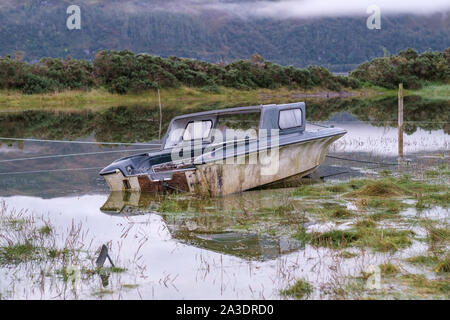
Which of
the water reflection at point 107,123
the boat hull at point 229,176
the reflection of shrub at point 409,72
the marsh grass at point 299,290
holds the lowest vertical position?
the marsh grass at point 299,290

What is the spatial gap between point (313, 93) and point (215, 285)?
195ft

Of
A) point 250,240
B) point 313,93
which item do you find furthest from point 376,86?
point 250,240

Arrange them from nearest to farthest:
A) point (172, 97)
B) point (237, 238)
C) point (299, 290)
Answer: point (299, 290) < point (237, 238) < point (172, 97)

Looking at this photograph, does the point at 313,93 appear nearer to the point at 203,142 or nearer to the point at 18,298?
the point at 203,142

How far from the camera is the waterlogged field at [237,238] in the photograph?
6.93 m

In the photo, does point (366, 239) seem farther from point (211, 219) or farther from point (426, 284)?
point (211, 219)

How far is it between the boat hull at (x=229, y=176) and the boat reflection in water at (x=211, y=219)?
19cm

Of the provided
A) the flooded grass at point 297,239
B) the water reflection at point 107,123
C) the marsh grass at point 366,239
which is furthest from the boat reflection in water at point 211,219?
the water reflection at point 107,123

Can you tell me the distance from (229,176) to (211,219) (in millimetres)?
2093

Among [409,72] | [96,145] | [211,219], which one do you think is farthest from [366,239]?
[409,72]

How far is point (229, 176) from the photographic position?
1225 cm

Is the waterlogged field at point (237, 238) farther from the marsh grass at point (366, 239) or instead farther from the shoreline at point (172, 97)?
the shoreline at point (172, 97)

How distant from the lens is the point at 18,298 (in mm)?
6754

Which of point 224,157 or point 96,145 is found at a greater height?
point 224,157
